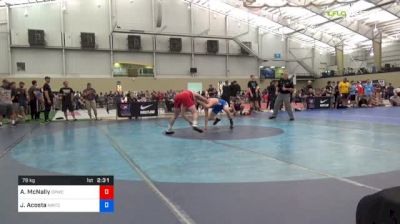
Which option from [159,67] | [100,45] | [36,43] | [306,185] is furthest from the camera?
[159,67]

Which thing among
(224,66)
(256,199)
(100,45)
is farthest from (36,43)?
(256,199)

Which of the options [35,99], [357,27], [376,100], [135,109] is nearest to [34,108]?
[35,99]

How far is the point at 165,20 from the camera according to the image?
33.4m

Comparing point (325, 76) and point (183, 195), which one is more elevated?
point (325, 76)

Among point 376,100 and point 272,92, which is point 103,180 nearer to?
point 272,92

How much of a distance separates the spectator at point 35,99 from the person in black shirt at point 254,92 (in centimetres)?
899

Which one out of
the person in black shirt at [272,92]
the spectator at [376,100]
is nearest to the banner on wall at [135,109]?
the person in black shirt at [272,92]

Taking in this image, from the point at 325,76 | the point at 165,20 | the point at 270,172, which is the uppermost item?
the point at 165,20

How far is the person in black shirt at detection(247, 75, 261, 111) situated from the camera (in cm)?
1605

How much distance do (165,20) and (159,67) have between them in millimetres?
4529

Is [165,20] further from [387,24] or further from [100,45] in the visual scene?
[387,24]
